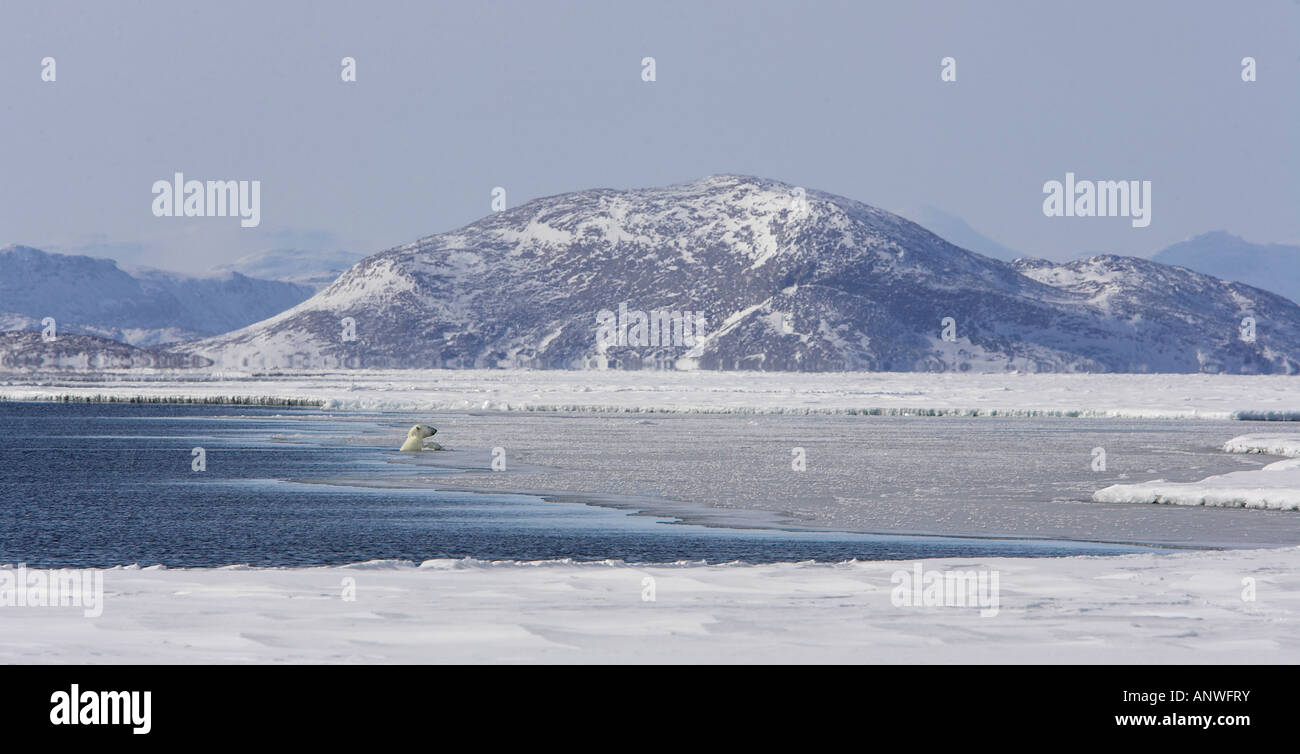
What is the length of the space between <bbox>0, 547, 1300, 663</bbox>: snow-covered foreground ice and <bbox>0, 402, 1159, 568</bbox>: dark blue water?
14.0 feet

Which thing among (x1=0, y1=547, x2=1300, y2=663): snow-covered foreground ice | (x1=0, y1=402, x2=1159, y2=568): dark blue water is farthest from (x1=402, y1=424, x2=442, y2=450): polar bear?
(x1=0, y1=547, x2=1300, y2=663): snow-covered foreground ice

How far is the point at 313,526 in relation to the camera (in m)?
27.6

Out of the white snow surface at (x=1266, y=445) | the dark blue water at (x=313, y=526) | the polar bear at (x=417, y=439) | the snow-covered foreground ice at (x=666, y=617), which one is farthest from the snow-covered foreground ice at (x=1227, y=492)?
the polar bear at (x=417, y=439)

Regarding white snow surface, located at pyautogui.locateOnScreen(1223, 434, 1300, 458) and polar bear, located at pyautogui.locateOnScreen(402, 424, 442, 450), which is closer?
white snow surface, located at pyautogui.locateOnScreen(1223, 434, 1300, 458)

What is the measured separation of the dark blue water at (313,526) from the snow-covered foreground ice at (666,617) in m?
4.27

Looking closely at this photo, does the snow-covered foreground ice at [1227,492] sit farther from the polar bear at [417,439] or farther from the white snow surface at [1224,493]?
the polar bear at [417,439]

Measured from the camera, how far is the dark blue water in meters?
23.8

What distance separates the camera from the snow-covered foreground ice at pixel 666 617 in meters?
13.1

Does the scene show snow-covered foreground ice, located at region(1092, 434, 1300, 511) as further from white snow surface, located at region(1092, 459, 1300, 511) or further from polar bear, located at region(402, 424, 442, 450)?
polar bear, located at region(402, 424, 442, 450)

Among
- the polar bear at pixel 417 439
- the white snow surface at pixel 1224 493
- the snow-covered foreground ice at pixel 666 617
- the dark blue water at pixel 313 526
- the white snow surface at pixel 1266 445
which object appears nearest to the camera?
the snow-covered foreground ice at pixel 666 617
